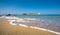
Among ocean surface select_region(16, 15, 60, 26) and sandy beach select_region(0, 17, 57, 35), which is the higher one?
ocean surface select_region(16, 15, 60, 26)

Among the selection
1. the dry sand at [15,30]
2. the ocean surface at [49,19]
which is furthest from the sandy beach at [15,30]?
the ocean surface at [49,19]

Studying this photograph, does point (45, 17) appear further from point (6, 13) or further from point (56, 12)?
point (6, 13)

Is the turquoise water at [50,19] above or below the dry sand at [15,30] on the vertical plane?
above

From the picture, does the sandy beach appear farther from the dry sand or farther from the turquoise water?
the turquoise water

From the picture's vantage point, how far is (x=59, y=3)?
1938 millimetres

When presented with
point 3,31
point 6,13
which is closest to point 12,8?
point 6,13

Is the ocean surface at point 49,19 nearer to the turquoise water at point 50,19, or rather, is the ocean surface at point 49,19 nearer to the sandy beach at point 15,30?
the turquoise water at point 50,19

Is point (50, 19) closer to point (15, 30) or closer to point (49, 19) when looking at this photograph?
point (49, 19)

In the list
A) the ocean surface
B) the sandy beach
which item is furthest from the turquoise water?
the sandy beach

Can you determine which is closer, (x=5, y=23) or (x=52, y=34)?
(x=52, y=34)

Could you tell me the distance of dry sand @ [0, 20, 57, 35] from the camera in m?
1.98

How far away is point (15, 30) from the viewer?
203 cm

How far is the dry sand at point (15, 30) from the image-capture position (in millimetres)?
1976

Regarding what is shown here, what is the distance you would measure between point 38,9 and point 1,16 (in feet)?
2.54
